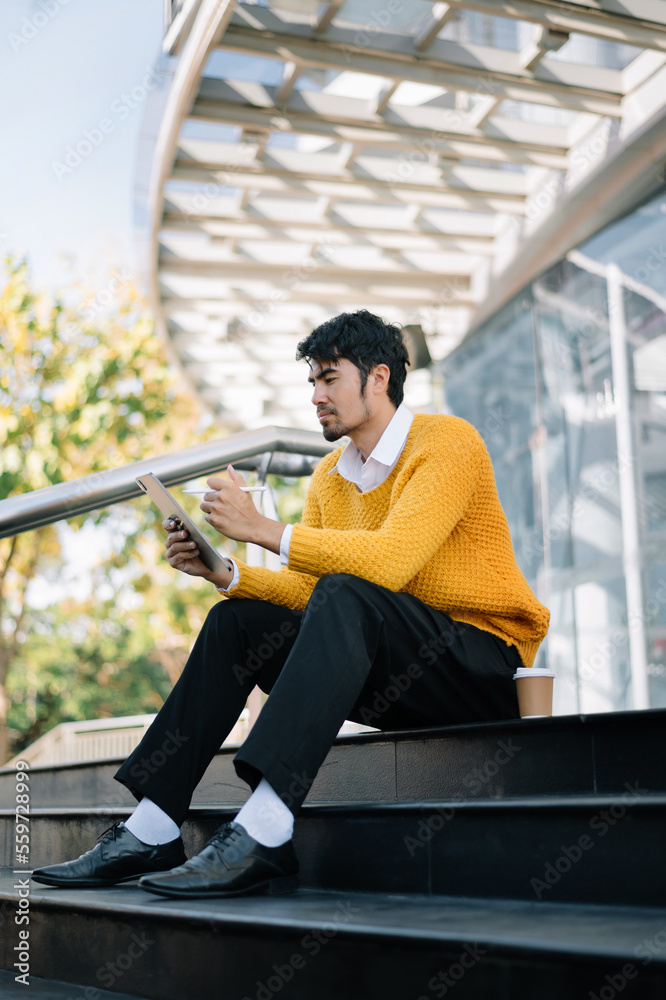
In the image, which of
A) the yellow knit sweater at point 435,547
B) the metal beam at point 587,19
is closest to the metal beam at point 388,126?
the metal beam at point 587,19

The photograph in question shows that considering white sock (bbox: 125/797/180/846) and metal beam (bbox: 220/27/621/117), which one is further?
metal beam (bbox: 220/27/621/117)

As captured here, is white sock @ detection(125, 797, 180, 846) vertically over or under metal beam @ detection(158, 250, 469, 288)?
under

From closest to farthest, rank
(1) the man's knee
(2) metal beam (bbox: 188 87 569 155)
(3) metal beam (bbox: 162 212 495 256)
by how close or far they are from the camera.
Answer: (1) the man's knee
(2) metal beam (bbox: 188 87 569 155)
(3) metal beam (bbox: 162 212 495 256)

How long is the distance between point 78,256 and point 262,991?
1158cm

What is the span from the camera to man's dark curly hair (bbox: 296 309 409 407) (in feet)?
7.13

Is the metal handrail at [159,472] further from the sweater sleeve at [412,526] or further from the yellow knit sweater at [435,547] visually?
the sweater sleeve at [412,526]

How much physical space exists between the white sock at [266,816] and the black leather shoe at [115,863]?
325 millimetres

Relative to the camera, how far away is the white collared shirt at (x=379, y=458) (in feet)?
6.82

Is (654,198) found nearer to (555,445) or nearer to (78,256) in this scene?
(555,445)

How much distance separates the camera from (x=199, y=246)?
650 cm

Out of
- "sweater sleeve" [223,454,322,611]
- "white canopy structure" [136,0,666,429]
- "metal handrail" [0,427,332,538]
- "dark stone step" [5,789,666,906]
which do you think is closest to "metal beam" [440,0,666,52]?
"white canopy structure" [136,0,666,429]

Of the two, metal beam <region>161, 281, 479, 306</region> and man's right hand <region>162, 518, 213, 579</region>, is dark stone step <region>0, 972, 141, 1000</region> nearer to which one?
man's right hand <region>162, 518, 213, 579</region>

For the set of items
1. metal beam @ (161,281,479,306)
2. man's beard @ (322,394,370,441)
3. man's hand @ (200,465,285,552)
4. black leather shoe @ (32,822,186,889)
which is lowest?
black leather shoe @ (32,822,186,889)

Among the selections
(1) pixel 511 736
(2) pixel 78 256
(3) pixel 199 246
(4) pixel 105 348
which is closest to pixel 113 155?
(2) pixel 78 256
